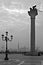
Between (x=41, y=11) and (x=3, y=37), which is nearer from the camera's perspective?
(x=3, y=37)

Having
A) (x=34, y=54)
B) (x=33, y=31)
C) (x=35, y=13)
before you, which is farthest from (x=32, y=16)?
(x=34, y=54)

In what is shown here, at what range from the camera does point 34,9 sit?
1073 inches

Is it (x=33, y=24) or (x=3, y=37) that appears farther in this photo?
(x=33, y=24)

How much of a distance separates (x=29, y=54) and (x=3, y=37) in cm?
903

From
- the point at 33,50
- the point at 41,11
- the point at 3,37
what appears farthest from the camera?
the point at 41,11

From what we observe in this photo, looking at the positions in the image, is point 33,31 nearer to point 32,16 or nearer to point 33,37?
point 33,37

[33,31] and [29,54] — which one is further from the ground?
[33,31]

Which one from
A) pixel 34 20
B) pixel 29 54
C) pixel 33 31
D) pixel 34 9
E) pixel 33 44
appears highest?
pixel 34 9

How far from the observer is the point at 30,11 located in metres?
27.6

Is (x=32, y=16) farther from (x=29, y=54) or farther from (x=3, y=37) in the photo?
(x=3, y=37)

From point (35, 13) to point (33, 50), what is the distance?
6.85m

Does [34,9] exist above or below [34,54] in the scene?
above

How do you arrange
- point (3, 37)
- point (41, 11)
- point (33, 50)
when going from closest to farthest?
point (3, 37), point (33, 50), point (41, 11)

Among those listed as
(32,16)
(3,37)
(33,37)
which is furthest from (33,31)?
(3,37)
